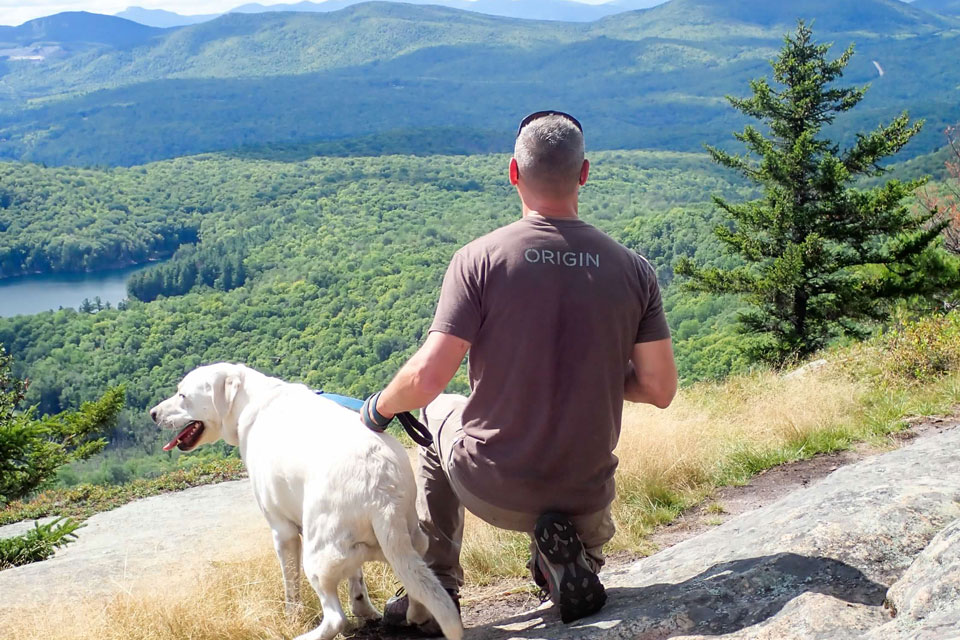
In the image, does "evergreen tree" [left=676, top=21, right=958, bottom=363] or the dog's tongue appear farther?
"evergreen tree" [left=676, top=21, right=958, bottom=363]

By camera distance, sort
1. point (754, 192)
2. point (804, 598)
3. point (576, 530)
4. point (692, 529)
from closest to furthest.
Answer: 1. point (804, 598)
2. point (576, 530)
3. point (692, 529)
4. point (754, 192)

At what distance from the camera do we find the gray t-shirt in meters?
2.58

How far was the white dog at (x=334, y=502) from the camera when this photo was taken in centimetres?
288

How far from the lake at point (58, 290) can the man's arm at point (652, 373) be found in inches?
3562

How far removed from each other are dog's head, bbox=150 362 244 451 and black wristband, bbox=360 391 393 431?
3.34ft

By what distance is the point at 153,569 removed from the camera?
472 cm

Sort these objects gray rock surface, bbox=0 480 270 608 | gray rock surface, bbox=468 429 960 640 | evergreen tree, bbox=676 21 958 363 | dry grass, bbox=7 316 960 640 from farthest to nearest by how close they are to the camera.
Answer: evergreen tree, bbox=676 21 958 363 < gray rock surface, bbox=0 480 270 608 < dry grass, bbox=7 316 960 640 < gray rock surface, bbox=468 429 960 640

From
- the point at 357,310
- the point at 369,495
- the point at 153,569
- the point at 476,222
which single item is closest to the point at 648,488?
the point at 369,495

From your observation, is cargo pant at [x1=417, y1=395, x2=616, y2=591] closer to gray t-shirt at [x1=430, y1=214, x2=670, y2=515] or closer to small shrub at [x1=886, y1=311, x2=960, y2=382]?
gray t-shirt at [x1=430, y1=214, x2=670, y2=515]

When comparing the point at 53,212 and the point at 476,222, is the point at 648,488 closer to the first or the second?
the point at 476,222

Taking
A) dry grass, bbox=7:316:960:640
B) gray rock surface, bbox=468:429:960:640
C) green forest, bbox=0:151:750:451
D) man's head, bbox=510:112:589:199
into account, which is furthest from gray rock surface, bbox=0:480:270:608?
green forest, bbox=0:151:750:451

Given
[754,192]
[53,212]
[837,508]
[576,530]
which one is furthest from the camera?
[53,212]

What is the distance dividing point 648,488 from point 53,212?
123925 millimetres

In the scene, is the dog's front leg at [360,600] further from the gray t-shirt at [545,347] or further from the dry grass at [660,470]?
the gray t-shirt at [545,347]
